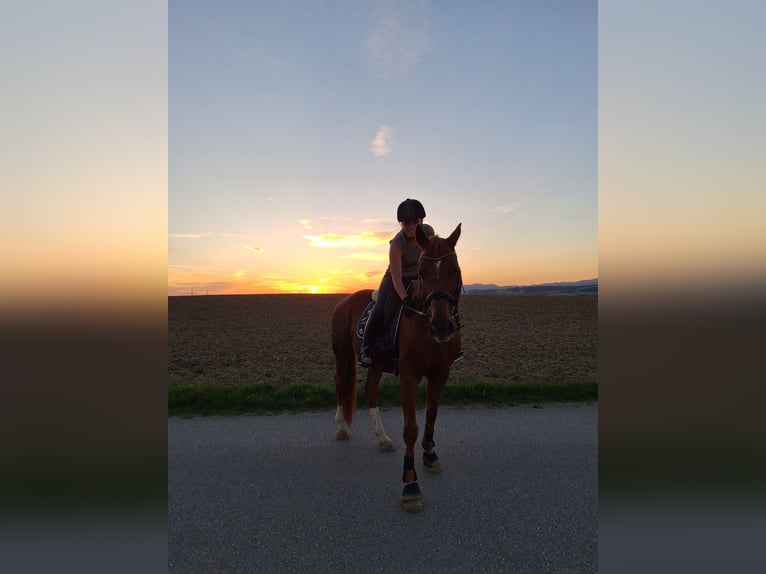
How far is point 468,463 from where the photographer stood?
4.19m

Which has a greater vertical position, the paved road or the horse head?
the horse head

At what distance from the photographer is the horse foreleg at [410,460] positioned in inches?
130

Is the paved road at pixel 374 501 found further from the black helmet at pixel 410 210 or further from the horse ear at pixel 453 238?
the black helmet at pixel 410 210

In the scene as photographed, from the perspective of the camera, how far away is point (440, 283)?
3.27 m

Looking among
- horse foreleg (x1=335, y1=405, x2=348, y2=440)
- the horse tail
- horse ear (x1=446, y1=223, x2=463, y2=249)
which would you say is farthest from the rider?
horse foreleg (x1=335, y1=405, x2=348, y2=440)

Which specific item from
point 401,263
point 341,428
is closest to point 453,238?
point 401,263

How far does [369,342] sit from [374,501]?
5.33ft

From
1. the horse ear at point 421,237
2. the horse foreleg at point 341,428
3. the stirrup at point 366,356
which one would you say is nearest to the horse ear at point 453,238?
the horse ear at point 421,237

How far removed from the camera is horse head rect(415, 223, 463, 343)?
317cm

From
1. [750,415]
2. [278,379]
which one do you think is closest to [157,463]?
[750,415]

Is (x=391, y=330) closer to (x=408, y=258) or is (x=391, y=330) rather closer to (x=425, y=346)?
(x=425, y=346)

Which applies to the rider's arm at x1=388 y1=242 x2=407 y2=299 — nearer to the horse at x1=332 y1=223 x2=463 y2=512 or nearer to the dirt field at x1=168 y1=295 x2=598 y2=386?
the horse at x1=332 y1=223 x2=463 y2=512

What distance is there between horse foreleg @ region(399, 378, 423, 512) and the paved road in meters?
0.10

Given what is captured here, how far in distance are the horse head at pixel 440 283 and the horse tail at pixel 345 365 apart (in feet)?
7.58
